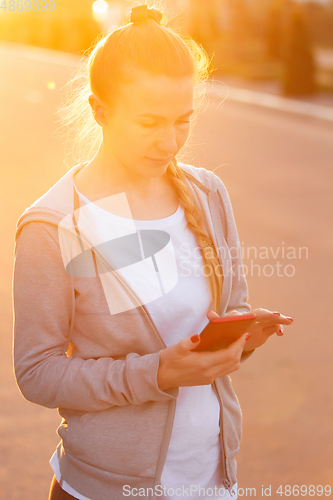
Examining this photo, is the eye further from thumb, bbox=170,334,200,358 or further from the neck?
thumb, bbox=170,334,200,358

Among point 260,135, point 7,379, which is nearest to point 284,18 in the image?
point 260,135

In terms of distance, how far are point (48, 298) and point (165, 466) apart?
599 millimetres

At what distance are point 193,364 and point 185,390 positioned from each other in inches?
10.8

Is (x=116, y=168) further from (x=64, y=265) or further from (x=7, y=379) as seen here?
(x=7, y=379)

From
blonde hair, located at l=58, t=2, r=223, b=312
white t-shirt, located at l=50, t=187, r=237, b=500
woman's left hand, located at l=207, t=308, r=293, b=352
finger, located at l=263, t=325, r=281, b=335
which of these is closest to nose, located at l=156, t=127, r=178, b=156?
blonde hair, located at l=58, t=2, r=223, b=312

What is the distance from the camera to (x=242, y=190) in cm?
829

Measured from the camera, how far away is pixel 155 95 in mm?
1527

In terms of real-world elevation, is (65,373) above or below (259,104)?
above

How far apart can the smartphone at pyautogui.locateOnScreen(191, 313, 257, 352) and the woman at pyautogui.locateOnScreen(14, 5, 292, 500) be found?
0.08 ft

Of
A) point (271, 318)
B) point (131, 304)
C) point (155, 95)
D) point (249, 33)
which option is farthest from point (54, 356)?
point (249, 33)

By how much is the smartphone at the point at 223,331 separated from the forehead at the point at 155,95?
1.88 feet

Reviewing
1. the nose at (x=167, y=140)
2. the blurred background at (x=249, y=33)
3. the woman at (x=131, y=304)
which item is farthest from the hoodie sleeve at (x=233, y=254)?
the blurred background at (x=249, y=33)

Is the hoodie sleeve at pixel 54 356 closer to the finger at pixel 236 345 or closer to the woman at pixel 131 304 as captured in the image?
the woman at pixel 131 304

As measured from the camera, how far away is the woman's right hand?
57.9 inches
